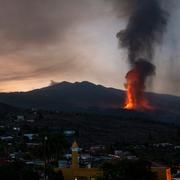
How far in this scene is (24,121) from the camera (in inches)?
6658

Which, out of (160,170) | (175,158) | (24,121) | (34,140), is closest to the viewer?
(160,170)

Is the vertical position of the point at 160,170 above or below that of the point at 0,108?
below

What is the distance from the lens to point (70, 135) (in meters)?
144

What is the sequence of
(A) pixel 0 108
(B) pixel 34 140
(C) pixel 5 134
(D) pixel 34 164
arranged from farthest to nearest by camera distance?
(A) pixel 0 108 < (C) pixel 5 134 < (B) pixel 34 140 < (D) pixel 34 164

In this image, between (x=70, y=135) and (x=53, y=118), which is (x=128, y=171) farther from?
(x=53, y=118)

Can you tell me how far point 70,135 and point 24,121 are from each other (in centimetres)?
2827

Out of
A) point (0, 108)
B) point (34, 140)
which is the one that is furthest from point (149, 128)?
point (34, 140)

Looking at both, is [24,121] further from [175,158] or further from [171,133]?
[175,158]

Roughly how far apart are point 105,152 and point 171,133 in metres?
65.8

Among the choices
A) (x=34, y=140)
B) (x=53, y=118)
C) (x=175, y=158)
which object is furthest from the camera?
(x=53, y=118)

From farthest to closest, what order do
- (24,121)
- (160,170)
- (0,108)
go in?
1. (0,108)
2. (24,121)
3. (160,170)

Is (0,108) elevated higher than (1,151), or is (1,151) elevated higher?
(0,108)

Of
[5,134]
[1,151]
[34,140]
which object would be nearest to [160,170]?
[1,151]

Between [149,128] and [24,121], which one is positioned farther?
[149,128]
